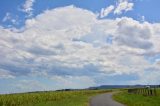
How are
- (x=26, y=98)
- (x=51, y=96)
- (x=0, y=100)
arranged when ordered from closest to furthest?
(x=0, y=100) < (x=26, y=98) < (x=51, y=96)

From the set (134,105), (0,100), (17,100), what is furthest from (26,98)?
(134,105)

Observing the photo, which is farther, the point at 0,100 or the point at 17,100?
the point at 17,100

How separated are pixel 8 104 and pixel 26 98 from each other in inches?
288

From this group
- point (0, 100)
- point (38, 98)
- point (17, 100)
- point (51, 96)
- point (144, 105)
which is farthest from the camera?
point (51, 96)

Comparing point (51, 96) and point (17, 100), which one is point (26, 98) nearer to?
point (17, 100)

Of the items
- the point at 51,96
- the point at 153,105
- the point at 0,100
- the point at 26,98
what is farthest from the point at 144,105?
the point at 51,96

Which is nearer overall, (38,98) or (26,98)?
(26,98)

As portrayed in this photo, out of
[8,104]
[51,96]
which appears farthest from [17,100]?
[51,96]

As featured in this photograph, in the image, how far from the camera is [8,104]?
49031 mm

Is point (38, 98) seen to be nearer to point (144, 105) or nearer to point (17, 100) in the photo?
point (17, 100)

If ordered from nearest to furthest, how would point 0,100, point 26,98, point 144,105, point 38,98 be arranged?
1. point 144,105
2. point 0,100
3. point 26,98
4. point 38,98

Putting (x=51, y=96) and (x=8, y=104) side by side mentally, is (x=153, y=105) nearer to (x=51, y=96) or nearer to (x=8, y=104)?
(x=8, y=104)

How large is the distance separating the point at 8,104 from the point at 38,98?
13.1 meters

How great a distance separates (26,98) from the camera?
56.2m
